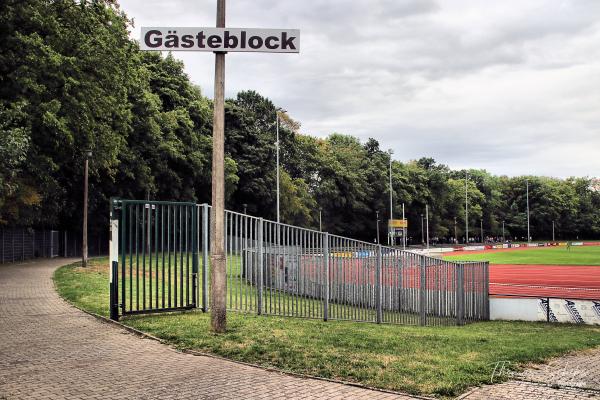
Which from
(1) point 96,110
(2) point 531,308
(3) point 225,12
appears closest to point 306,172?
(1) point 96,110

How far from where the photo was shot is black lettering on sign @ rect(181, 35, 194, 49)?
33.7 feet

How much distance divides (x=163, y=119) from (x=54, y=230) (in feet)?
40.8

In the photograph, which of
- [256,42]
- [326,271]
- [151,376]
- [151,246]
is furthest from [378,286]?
[151,376]

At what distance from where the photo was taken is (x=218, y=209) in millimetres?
10320

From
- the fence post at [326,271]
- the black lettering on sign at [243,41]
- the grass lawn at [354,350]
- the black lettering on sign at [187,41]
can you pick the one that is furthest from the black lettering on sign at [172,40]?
the fence post at [326,271]

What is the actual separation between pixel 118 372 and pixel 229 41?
Result: 582 cm

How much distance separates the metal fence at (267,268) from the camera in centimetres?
1188

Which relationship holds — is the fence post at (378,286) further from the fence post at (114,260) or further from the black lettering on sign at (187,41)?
the black lettering on sign at (187,41)

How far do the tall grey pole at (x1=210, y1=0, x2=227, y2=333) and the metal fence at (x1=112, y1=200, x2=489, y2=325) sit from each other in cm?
191

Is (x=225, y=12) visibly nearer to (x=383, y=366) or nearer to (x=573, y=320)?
(x=383, y=366)

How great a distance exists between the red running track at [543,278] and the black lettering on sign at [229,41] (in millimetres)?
22190

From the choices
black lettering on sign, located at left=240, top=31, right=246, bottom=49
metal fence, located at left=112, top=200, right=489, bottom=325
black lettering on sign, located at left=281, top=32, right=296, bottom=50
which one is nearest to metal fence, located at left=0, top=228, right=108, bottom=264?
metal fence, located at left=112, top=200, right=489, bottom=325

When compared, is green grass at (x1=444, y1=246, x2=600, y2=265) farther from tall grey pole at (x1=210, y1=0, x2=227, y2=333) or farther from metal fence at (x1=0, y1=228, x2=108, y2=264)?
tall grey pole at (x1=210, y1=0, x2=227, y2=333)

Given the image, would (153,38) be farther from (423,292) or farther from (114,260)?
(423,292)
